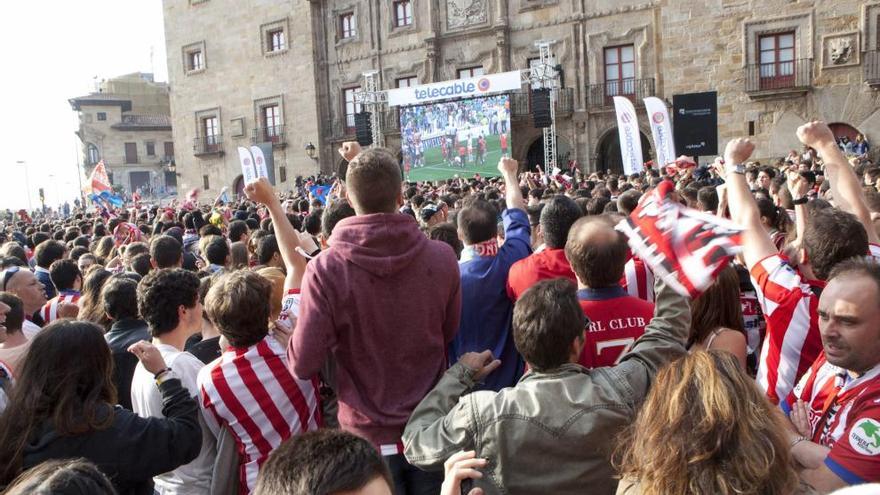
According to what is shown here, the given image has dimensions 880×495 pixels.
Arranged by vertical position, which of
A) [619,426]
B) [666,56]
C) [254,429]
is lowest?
[254,429]

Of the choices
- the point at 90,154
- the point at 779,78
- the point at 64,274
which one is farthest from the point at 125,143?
the point at 64,274

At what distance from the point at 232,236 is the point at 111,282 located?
3952 mm

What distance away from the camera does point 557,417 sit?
86.0 inches

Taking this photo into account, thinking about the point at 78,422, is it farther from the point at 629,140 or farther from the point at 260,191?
the point at 629,140

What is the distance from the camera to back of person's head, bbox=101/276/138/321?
3.67 meters

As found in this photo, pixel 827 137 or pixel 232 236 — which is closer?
pixel 827 137

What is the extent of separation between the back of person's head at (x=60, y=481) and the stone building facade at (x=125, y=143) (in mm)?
56264

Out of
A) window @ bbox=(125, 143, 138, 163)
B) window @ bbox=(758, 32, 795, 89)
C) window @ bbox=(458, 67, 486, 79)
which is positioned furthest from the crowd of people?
window @ bbox=(125, 143, 138, 163)

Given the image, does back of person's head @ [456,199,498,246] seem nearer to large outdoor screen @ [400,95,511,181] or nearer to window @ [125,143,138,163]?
large outdoor screen @ [400,95,511,181]

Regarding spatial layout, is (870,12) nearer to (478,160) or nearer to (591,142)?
(591,142)

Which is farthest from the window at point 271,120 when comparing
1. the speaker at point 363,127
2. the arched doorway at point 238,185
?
the speaker at point 363,127

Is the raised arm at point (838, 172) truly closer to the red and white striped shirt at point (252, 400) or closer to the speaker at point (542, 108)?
the red and white striped shirt at point (252, 400)

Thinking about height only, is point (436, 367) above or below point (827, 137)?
below

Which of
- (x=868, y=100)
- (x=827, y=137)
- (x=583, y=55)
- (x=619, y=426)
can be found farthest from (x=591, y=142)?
(x=619, y=426)
